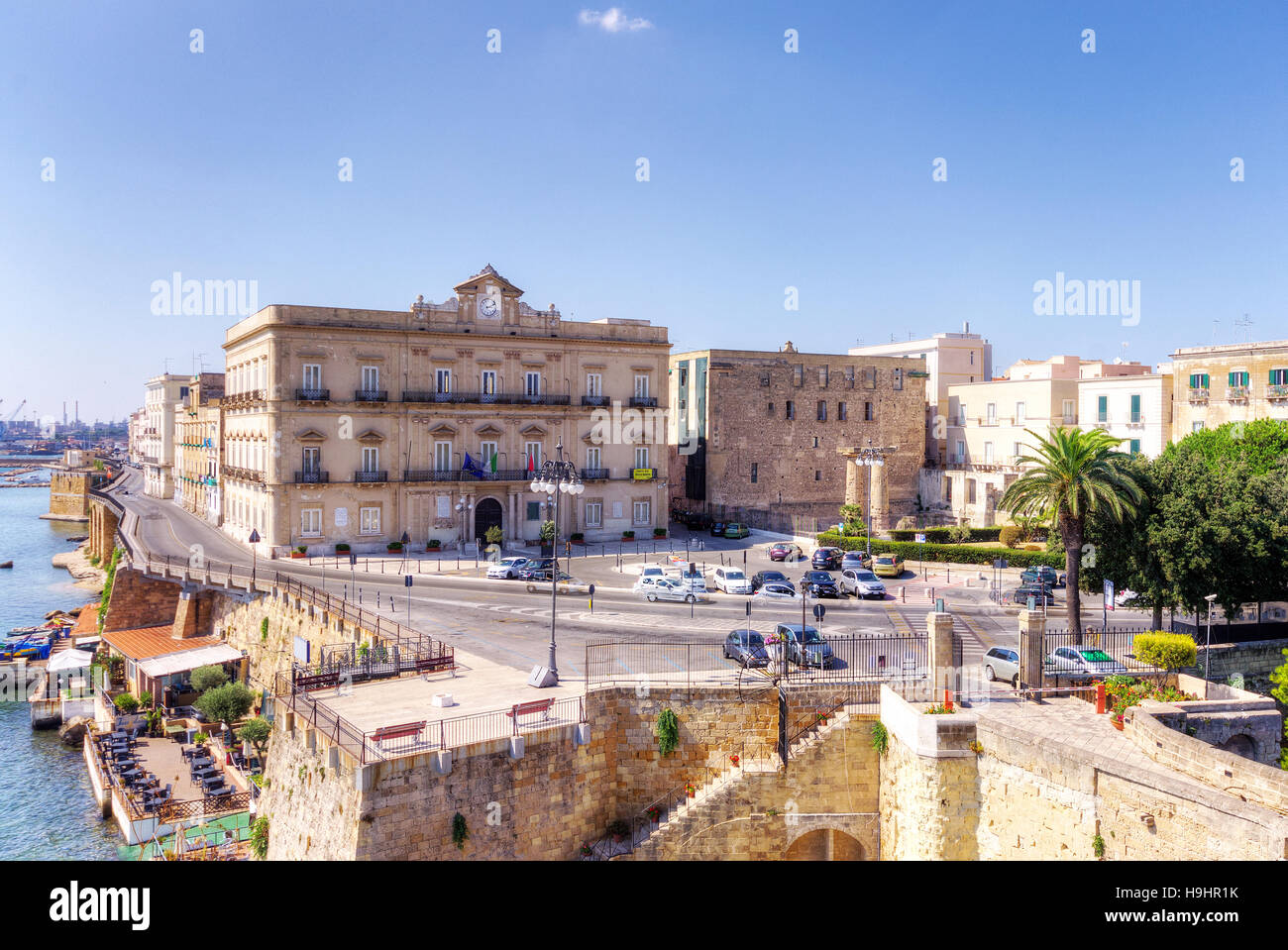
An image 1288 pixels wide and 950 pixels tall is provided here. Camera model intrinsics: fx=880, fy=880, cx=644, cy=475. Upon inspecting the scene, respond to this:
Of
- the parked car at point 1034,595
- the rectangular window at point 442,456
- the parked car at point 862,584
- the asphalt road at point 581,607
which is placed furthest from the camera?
the rectangular window at point 442,456

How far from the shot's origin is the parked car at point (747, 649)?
23125 millimetres

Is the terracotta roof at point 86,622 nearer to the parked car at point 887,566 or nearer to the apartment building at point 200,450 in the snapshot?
the apartment building at point 200,450

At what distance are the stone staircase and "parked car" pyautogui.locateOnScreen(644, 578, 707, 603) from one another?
15.0m

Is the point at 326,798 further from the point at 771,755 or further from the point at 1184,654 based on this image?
the point at 1184,654

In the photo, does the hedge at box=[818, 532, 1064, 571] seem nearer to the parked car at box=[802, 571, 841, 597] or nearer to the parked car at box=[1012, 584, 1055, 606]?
the parked car at box=[1012, 584, 1055, 606]

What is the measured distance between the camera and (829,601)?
36094 millimetres

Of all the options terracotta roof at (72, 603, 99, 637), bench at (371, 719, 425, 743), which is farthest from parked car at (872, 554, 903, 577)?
terracotta roof at (72, 603, 99, 637)

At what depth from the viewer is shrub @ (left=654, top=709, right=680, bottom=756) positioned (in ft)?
67.4

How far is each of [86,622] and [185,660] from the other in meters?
17.8

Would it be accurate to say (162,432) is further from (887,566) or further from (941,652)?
(941,652)

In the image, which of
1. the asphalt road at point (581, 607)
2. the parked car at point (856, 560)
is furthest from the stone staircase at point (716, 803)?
the parked car at point (856, 560)

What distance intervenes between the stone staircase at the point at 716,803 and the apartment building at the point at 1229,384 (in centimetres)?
4040
